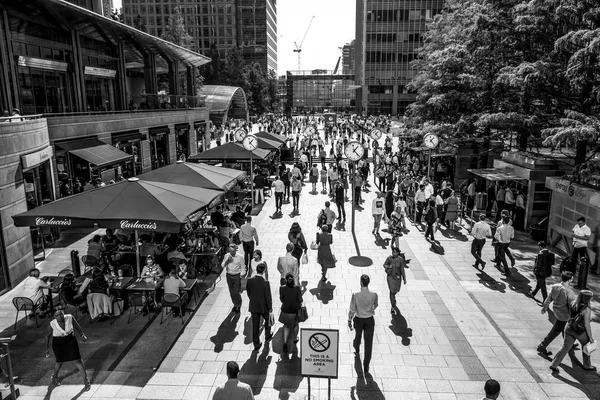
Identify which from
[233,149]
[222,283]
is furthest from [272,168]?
[222,283]

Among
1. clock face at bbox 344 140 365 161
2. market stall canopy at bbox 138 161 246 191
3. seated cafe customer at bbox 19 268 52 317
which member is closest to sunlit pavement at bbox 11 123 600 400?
seated cafe customer at bbox 19 268 52 317

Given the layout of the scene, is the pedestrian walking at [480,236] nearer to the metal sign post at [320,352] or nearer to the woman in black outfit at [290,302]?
the woman in black outfit at [290,302]

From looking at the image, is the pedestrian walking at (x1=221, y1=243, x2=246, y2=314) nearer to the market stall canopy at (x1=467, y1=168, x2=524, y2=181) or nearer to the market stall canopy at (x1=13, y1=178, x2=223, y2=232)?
the market stall canopy at (x1=13, y1=178, x2=223, y2=232)

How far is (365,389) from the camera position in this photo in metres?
7.45

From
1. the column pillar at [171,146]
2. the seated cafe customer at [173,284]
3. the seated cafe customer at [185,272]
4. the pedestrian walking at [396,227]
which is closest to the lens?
the seated cafe customer at [173,284]

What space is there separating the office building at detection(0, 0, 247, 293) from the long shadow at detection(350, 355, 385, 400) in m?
7.25

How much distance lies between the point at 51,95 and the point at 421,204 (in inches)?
791

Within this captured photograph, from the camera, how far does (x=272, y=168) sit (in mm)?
30859

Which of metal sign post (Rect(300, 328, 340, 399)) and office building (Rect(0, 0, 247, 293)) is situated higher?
office building (Rect(0, 0, 247, 293))

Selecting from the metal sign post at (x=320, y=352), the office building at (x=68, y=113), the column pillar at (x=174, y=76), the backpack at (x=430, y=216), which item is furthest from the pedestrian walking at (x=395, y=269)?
the column pillar at (x=174, y=76)

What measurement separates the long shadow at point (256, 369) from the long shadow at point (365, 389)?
Result: 1.49 meters

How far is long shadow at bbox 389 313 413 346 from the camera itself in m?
9.17

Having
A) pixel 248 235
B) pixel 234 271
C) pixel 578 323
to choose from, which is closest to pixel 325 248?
pixel 248 235

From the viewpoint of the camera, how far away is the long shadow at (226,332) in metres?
9.01
